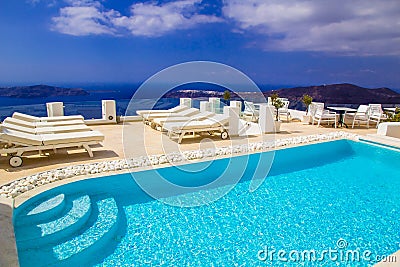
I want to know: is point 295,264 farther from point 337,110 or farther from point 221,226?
point 337,110

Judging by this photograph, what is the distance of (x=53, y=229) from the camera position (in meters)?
2.96

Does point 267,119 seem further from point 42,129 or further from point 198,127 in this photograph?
point 42,129

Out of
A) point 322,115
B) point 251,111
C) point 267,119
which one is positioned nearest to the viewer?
point 267,119

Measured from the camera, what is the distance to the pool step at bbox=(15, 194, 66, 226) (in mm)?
3071

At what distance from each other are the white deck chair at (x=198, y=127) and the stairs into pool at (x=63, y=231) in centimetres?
285

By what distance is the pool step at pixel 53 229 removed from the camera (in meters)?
2.78

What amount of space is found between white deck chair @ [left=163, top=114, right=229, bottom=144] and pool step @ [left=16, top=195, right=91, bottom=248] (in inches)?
123

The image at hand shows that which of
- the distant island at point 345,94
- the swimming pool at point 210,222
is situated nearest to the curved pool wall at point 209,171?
the swimming pool at point 210,222

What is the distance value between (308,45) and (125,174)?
992 inches

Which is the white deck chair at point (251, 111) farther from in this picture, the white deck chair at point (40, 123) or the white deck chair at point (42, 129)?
the white deck chair at point (42, 129)

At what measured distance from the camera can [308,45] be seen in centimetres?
2534

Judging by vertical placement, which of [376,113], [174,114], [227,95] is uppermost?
[227,95]

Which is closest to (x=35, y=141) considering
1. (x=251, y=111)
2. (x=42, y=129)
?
(x=42, y=129)

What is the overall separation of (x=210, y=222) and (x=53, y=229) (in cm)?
179
